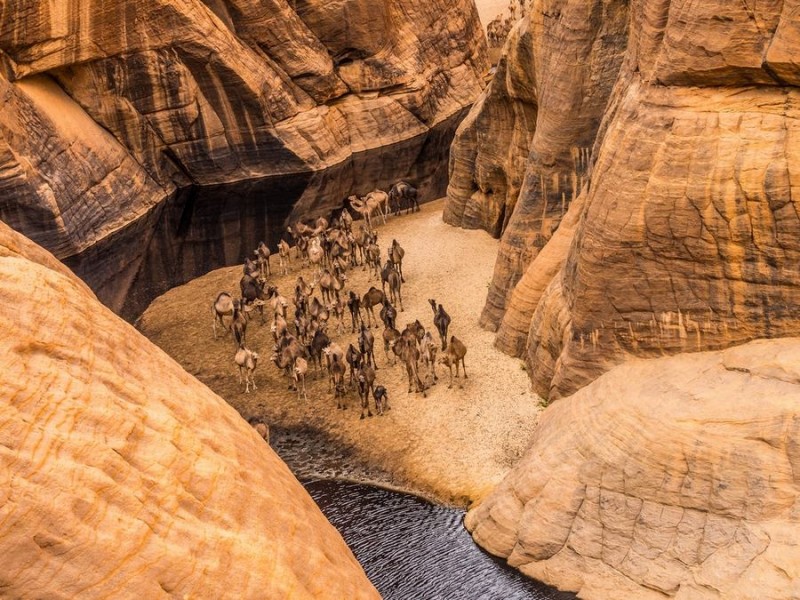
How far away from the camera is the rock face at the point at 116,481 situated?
700 cm


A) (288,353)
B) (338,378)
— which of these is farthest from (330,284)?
(338,378)

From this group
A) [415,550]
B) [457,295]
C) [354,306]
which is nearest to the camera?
[415,550]

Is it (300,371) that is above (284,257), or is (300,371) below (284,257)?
above

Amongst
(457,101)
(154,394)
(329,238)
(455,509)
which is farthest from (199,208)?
(154,394)

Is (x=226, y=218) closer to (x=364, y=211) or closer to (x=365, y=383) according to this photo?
(x=364, y=211)

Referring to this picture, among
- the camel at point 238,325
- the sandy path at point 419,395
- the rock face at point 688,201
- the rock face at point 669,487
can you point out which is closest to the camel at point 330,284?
the sandy path at point 419,395

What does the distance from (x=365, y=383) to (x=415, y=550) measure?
5.25 metres

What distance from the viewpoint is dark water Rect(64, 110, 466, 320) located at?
3266 centimetres

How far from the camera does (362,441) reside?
21312 mm

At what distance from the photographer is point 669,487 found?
1526 cm

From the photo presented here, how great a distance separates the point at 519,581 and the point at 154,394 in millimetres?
9312

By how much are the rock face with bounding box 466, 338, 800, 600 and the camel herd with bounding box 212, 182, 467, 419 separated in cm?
550

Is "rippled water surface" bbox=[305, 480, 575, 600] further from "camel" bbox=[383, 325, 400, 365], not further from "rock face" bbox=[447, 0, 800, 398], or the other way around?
"camel" bbox=[383, 325, 400, 365]

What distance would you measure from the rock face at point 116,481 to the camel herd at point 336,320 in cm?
1341
